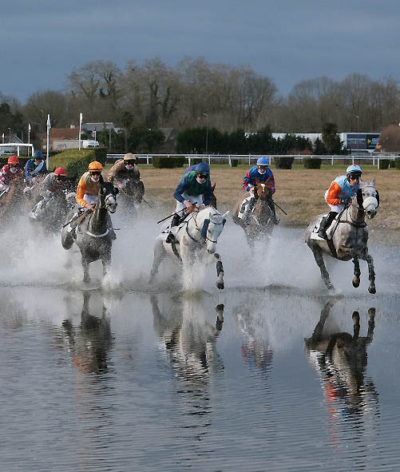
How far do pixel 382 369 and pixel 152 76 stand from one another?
129126 mm

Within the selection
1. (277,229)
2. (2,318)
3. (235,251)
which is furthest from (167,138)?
(2,318)

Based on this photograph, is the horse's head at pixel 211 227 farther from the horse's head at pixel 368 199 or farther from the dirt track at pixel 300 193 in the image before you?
the dirt track at pixel 300 193

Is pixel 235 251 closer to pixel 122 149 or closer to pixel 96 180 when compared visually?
pixel 96 180

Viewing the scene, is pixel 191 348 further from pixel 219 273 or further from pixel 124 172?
pixel 124 172

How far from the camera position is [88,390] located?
409 inches

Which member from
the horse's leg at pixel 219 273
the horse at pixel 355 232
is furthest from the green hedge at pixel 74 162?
the horse's leg at pixel 219 273

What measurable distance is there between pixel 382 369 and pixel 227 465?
3.78 metres

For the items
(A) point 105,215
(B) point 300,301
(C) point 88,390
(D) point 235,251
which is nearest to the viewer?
(C) point 88,390

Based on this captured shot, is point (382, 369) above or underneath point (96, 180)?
underneath

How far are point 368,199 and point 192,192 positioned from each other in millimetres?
3170

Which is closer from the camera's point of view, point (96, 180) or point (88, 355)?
point (88, 355)

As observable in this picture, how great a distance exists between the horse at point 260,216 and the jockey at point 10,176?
751 cm

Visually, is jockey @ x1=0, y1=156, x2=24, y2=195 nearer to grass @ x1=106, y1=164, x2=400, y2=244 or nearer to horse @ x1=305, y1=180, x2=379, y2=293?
grass @ x1=106, y1=164, x2=400, y2=244

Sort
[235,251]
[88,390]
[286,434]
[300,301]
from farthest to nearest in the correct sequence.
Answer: [235,251]
[300,301]
[88,390]
[286,434]
